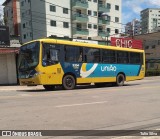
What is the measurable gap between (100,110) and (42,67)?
25.6 feet

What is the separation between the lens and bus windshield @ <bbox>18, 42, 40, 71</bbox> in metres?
17.1

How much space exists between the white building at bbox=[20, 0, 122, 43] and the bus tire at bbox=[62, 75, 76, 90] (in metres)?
39.9

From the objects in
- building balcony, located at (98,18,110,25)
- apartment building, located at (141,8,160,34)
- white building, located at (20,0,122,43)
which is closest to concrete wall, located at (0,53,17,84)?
white building, located at (20,0,122,43)

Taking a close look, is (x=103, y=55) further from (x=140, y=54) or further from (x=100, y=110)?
(x=100, y=110)

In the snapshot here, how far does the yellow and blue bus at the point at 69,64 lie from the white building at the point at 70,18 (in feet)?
122

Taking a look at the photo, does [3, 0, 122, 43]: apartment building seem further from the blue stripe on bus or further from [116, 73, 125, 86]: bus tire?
[116, 73, 125, 86]: bus tire

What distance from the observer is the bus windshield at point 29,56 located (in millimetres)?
17078

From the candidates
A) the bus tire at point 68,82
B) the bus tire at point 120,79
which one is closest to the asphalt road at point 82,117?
the bus tire at point 68,82

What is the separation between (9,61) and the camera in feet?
92.0

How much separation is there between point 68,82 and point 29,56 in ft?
9.59

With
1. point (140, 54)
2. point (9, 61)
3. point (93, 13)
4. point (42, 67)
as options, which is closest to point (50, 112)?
point (42, 67)

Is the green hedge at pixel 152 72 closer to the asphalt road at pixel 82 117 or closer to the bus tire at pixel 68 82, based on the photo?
the bus tire at pixel 68 82

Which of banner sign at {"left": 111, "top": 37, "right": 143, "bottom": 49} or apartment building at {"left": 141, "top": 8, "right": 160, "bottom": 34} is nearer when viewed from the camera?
banner sign at {"left": 111, "top": 37, "right": 143, "bottom": 49}

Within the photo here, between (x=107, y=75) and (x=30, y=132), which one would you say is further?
(x=107, y=75)
